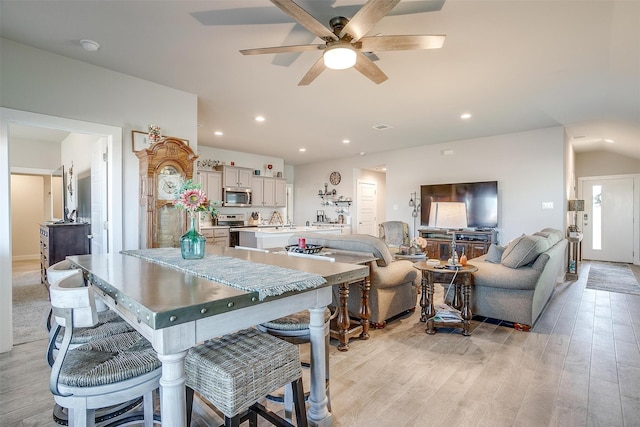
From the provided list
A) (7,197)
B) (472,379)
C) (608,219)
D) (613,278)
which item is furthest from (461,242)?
A: (7,197)

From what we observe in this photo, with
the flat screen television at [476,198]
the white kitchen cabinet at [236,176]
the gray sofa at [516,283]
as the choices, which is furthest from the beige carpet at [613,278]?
the white kitchen cabinet at [236,176]

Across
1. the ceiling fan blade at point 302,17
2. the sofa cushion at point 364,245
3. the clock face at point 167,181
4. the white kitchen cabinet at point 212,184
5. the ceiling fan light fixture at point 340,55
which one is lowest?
the sofa cushion at point 364,245

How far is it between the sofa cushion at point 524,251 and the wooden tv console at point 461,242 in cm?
234

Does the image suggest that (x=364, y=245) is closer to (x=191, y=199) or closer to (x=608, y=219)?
(x=191, y=199)

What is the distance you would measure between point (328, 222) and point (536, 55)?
643 centimetres

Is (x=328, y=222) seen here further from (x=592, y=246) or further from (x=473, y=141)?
(x=592, y=246)

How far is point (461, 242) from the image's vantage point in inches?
233

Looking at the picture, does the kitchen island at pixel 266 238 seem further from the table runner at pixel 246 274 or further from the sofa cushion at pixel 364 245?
the table runner at pixel 246 274

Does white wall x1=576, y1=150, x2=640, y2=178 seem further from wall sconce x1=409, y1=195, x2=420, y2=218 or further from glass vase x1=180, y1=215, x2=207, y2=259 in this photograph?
glass vase x1=180, y1=215, x2=207, y2=259

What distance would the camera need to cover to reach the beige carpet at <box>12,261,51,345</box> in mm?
3021

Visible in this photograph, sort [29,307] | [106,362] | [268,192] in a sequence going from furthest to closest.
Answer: [268,192] → [29,307] → [106,362]

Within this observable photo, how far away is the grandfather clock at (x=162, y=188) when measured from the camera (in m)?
3.29

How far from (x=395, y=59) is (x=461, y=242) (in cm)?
409

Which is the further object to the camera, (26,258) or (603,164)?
(26,258)
